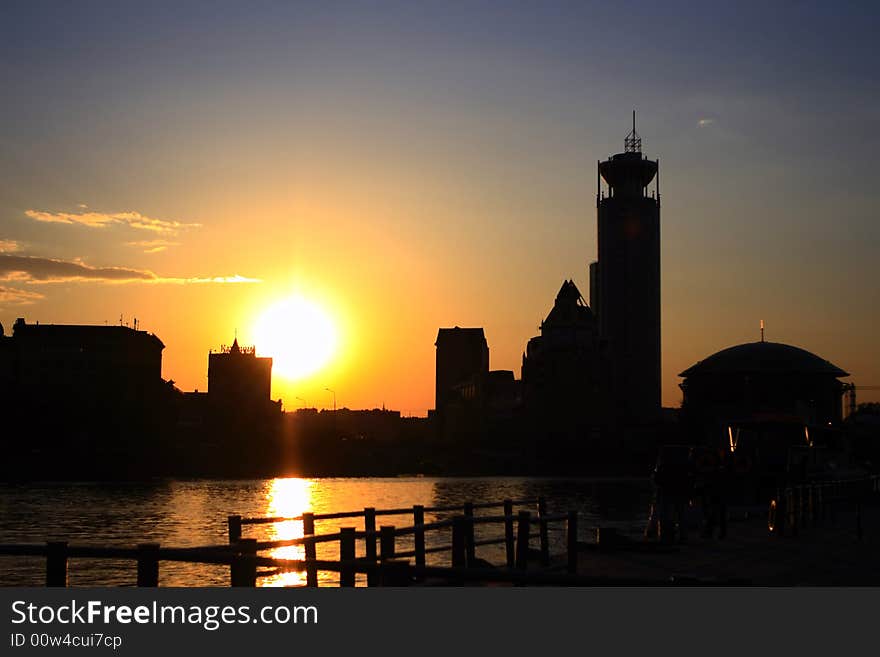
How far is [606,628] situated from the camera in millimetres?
14945

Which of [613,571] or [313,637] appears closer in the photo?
[313,637]

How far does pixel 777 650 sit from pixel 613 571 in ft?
45.1

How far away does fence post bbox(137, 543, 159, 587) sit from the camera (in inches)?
670

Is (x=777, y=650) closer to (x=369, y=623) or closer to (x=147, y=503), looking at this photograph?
(x=369, y=623)

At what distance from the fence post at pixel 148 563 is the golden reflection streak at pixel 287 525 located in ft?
20.6

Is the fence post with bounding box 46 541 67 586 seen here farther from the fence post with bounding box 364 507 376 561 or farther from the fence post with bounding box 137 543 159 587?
the fence post with bounding box 364 507 376 561

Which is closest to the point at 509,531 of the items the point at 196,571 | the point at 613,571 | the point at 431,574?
the point at 613,571

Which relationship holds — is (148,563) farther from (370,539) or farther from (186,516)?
(186,516)

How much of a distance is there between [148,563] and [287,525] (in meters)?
75.2

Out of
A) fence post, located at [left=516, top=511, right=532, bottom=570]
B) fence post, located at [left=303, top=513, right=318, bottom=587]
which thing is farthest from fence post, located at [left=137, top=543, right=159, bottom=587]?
fence post, located at [left=516, top=511, right=532, bottom=570]

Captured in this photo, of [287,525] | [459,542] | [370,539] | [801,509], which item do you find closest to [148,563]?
[370,539]

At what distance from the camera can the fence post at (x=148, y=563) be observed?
17016 millimetres

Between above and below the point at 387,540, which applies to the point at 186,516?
below

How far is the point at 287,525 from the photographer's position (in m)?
91.0
